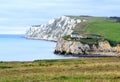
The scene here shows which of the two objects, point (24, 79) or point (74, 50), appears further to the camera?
point (74, 50)

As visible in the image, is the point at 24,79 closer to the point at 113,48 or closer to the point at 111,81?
the point at 111,81

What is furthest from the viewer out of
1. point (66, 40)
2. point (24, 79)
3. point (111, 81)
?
point (66, 40)

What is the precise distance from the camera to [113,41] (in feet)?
597

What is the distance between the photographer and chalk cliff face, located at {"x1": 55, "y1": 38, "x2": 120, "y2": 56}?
164837mm

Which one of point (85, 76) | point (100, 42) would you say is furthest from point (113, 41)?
point (85, 76)

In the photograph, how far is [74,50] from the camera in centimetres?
16762

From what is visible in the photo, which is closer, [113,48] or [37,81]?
[37,81]

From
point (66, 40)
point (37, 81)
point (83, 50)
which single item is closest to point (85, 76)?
point (37, 81)

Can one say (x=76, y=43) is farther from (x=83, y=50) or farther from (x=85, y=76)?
(x=85, y=76)

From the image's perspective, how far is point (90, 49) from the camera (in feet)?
550

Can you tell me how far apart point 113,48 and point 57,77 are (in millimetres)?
140016

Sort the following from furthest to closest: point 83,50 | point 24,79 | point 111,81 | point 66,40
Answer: point 66,40 → point 83,50 → point 24,79 → point 111,81

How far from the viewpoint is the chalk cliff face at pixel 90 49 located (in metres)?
165

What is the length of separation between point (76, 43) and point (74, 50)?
4161 millimetres
